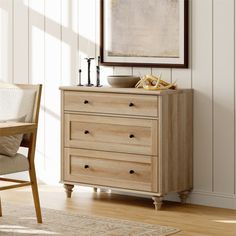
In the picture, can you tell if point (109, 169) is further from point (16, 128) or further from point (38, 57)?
point (38, 57)

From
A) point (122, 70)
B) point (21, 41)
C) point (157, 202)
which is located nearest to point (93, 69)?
point (122, 70)

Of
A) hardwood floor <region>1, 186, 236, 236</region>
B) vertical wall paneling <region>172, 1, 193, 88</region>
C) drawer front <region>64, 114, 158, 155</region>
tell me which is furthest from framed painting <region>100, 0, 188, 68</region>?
hardwood floor <region>1, 186, 236, 236</region>

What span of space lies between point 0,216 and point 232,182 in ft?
5.49

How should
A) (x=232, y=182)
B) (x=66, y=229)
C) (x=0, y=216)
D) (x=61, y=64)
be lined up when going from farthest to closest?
(x=61, y=64) → (x=232, y=182) → (x=0, y=216) → (x=66, y=229)

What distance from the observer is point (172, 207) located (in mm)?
5691

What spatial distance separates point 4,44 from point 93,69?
3.31 feet

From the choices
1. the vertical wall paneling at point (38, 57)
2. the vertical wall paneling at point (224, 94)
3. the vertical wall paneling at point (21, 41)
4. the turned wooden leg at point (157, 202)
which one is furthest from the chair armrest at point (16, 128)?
the vertical wall paneling at point (21, 41)

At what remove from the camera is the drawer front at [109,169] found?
5605mm

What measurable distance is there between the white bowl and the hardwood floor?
2.91 ft

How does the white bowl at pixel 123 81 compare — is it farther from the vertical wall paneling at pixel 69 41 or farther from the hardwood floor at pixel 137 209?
the hardwood floor at pixel 137 209

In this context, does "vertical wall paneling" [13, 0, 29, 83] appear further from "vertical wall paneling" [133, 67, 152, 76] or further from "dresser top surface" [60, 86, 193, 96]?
"vertical wall paneling" [133, 67, 152, 76]

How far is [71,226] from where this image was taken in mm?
5023

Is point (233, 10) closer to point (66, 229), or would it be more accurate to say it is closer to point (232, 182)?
point (232, 182)

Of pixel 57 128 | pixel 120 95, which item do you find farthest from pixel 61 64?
pixel 120 95
